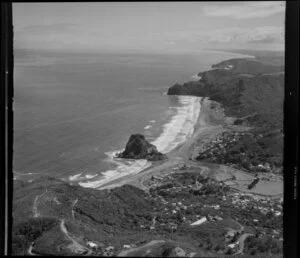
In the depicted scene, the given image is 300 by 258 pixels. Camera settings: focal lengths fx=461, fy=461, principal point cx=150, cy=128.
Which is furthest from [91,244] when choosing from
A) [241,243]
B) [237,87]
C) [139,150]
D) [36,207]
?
[237,87]

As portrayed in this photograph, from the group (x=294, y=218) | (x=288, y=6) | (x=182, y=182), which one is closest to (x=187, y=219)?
(x=182, y=182)

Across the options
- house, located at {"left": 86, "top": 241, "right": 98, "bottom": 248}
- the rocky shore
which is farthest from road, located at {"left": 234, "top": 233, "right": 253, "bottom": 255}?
house, located at {"left": 86, "top": 241, "right": 98, "bottom": 248}

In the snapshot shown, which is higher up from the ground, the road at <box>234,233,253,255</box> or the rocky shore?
the rocky shore

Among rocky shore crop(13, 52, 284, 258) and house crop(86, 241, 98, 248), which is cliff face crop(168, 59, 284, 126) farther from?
house crop(86, 241, 98, 248)

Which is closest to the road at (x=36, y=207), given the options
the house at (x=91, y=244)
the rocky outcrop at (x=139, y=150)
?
the house at (x=91, y=244)
